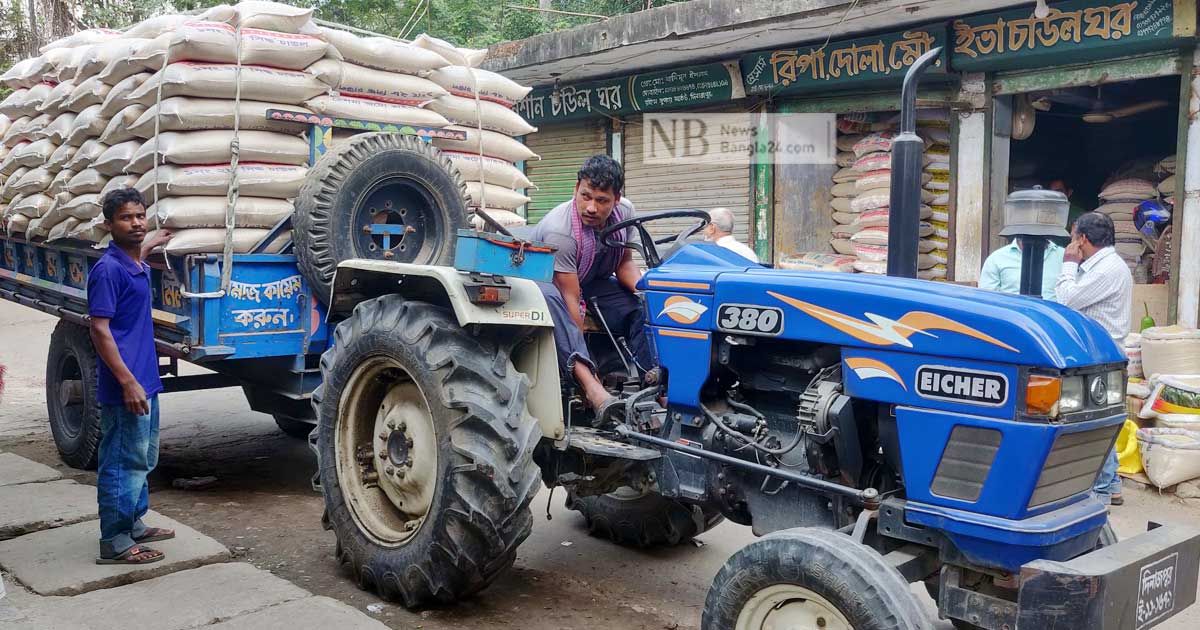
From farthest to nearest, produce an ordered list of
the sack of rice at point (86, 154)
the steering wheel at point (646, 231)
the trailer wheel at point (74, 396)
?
the trailer wheel at point (74, 396) < the sack of rice at point (86, 154) < the steering wheel at point (646, 231)

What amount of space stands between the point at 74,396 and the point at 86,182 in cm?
142

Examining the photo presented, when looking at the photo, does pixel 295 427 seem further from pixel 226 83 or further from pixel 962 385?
pixel 962 385

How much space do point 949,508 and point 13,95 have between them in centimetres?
726

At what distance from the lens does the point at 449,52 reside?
646cm

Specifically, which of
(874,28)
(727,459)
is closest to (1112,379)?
(727,459)

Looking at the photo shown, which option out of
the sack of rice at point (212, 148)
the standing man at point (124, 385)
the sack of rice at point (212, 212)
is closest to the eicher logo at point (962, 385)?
the standing man at point (124, 385)

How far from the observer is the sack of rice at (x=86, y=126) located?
584 centimetres

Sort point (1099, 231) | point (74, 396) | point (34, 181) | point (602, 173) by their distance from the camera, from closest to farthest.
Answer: point (602, 173), point (1099, 231), point (74, 396), point (34, 181)

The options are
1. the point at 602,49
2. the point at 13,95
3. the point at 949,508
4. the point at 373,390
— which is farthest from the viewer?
the point at 602,49

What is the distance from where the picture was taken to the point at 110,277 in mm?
4219

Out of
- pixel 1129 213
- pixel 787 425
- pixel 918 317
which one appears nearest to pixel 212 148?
pixel 787 425

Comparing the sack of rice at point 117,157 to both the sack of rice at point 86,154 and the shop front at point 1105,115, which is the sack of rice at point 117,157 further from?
the shop front at point 1105,115

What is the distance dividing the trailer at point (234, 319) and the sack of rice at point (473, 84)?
39cm

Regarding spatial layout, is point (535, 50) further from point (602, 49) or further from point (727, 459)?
point (727, 459)
